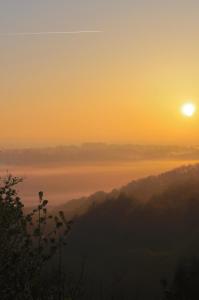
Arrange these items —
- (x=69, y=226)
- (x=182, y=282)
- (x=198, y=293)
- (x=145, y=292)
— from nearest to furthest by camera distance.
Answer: (x=69, y=226), (x=198, y=293), (x=182, y=282), (x=145, y=292)

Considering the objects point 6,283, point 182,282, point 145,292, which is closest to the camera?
point 6,283

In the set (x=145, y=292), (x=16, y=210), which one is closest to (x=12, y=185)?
(x=16, y=210)

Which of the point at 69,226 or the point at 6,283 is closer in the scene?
the point at 6,283

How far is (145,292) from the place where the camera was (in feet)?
632

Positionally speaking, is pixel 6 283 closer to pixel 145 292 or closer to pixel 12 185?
pixel 12 185

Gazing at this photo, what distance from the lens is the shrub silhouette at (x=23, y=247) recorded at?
1427cm

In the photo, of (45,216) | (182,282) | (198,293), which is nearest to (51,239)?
(45,216)

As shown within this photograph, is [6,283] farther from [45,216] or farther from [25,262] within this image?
[45,216]

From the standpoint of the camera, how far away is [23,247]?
47.8 ft

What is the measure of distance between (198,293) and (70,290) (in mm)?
42975

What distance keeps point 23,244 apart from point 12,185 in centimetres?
194

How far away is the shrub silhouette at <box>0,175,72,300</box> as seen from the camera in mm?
14273

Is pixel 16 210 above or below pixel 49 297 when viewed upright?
above

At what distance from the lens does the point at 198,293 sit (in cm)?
5669
